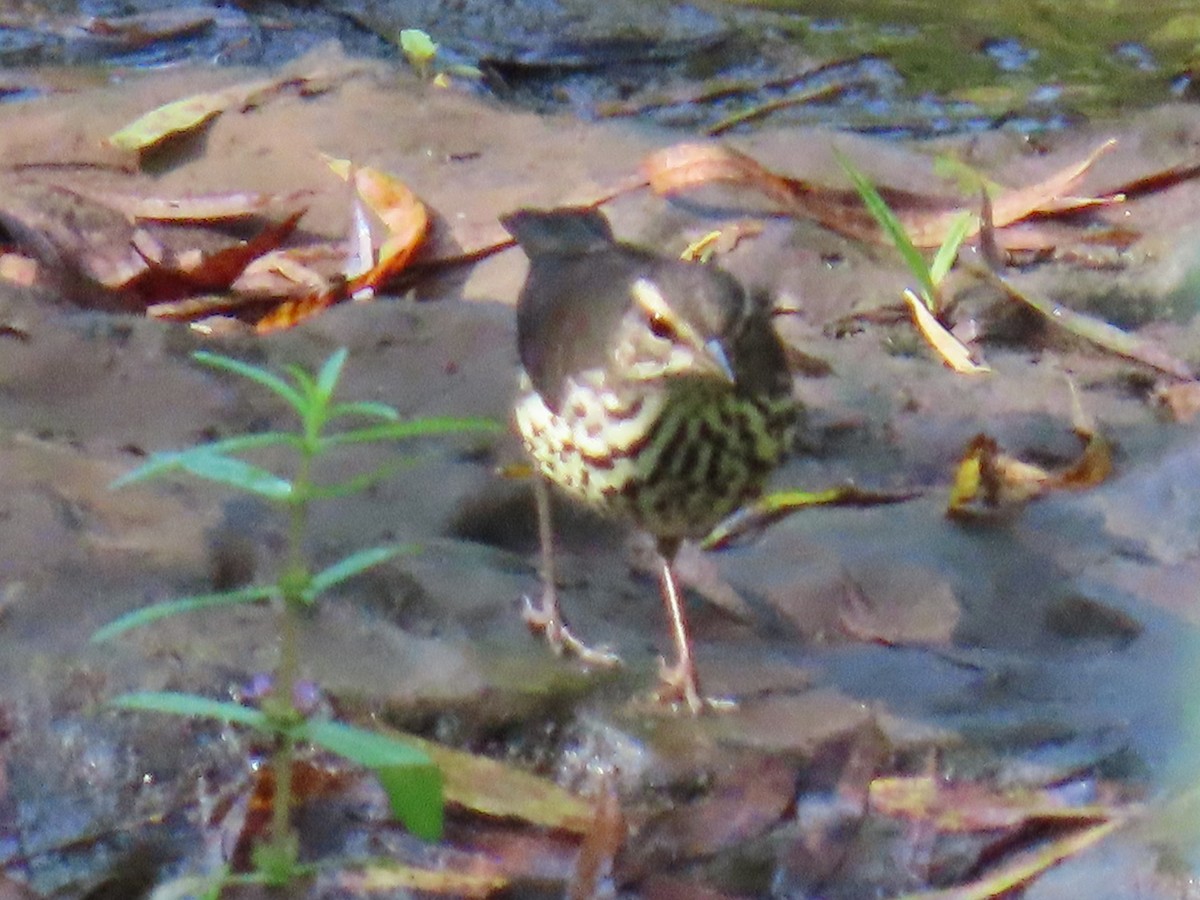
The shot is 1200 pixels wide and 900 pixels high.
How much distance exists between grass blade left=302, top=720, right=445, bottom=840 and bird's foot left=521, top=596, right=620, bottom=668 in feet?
3.26

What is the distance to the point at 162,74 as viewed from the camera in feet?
25.7

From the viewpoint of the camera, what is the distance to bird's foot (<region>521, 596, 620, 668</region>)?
13.4ft

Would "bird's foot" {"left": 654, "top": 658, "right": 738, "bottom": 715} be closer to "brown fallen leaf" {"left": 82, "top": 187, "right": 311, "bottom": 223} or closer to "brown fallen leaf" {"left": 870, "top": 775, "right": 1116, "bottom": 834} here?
"brown fallen leaf" {"left": 870, "top": 775, "right": 1116, "bottom": 834}

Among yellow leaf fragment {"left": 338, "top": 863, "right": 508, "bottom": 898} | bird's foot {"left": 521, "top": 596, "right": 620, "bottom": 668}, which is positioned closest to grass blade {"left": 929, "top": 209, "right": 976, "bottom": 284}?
bird's foot {"left": 521, "top": 596, "right": 620, "bottom": 668}

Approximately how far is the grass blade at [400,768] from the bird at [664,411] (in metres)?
1.04

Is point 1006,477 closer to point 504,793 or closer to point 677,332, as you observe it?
point 677,332

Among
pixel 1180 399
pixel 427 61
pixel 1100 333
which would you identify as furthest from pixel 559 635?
pixel 427 61

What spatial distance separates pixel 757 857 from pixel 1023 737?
0.73 m

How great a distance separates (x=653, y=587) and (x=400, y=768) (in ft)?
6.12

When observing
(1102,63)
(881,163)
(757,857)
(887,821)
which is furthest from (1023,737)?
(1102,63)

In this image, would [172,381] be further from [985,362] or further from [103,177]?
[985,362]

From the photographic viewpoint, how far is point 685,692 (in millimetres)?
4039

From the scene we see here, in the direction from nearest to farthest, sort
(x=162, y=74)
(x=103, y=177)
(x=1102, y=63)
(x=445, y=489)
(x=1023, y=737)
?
1. (x=1023, y=737)
2. (x=445, y=489)
3. (x=103, y=177)
4. (x=162, y=74)
5. (x=1102, y=63)

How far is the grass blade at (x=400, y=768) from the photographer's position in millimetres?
2900
